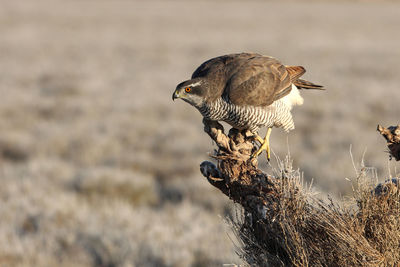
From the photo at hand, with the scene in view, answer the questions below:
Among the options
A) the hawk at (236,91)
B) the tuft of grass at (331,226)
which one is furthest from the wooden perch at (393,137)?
the hawk at (236,91)

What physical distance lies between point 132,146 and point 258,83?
8567mm

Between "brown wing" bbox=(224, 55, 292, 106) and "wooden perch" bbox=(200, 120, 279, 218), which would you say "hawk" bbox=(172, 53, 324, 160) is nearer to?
"brown wing" bbox=(224, 55, 292, 106)

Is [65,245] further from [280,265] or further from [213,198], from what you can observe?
[280,265]

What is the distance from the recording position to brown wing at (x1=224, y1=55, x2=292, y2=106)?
3.98 metres

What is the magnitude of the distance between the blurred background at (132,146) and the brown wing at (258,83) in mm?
937

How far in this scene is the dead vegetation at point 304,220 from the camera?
2791 millimetres

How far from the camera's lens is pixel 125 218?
26.3ft

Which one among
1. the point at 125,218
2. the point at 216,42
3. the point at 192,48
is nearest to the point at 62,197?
the point at 125,218

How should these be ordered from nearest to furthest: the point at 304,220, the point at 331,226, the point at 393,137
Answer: the point at 331,226 < the point at 304,220 < the point at 393,137

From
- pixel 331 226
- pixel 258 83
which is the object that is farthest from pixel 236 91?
pixel 331 226

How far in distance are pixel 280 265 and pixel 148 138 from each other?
10.1 metres

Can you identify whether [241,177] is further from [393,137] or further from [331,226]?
[393,137]

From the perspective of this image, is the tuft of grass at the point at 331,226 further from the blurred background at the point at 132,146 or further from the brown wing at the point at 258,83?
the brown wing at the point at 258,83

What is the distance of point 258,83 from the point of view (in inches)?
161
